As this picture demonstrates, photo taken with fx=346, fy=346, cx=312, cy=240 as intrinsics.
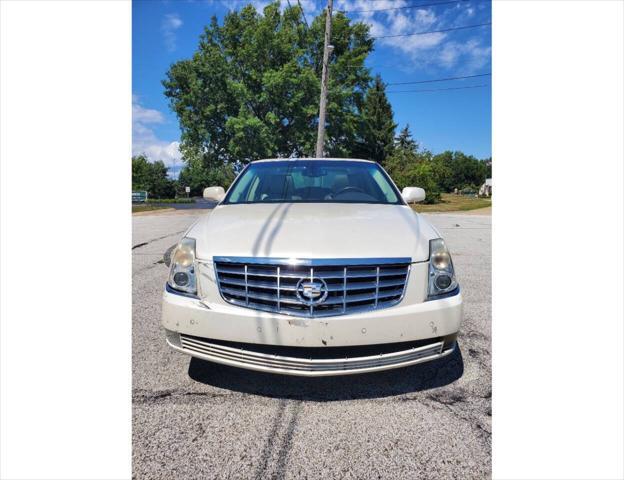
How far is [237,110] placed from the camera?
20594 millimetres

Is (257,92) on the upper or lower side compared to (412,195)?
upper

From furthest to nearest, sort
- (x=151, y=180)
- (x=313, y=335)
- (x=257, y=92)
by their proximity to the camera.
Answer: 1. (x=151, y=180)
2. (x=257, y=92)
3. (x=313, y=335)

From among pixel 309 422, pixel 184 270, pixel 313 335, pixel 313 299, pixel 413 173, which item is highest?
pixel 413 173

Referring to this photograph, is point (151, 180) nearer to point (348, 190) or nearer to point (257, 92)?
point (257, 92)

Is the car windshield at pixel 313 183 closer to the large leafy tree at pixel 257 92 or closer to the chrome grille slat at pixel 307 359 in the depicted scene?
the chrome grille slat at pixel 307 359

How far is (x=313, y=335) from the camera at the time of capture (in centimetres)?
172

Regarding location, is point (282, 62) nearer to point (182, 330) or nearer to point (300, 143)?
point (300, 143)

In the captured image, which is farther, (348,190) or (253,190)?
(253,190)

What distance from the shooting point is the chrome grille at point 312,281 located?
177 centimetres

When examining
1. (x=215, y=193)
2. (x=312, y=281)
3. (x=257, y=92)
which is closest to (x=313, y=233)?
(x=312, y=281)

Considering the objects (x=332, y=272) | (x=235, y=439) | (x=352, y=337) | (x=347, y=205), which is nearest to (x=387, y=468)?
(x=352, y=337)

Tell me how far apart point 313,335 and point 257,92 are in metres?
21.4

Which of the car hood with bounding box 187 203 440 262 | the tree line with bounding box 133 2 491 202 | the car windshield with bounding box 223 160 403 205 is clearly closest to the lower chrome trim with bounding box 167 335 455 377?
the car hood with bounding box 187 203 440 262

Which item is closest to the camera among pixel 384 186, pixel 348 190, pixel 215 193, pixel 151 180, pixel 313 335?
pixel 313 335
